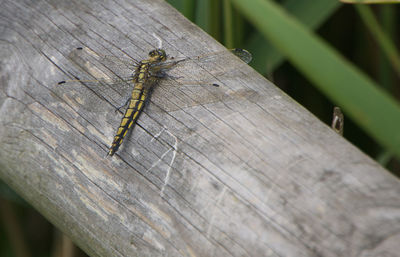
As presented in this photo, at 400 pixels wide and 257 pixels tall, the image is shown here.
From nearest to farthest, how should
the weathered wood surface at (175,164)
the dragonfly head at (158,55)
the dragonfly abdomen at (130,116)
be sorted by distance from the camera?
the weathered wood surface at (175,164) < the dragonfly abdomen at (130,116) < the dragonfly head at (158,55)

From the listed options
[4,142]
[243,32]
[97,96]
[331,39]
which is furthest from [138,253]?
[331,39]

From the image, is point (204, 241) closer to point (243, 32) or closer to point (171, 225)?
point (171, 225)

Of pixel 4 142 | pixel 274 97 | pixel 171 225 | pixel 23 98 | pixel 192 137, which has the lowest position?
pixel 4 142

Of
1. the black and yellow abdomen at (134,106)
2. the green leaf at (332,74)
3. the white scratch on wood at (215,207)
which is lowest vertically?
the black and yellow abdomen at (134,106)

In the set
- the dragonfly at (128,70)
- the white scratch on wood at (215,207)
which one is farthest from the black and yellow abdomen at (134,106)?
the white scratch on wood at (215,207)

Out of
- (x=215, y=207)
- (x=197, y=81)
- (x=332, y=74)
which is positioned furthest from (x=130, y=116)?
(x=332, y=74)

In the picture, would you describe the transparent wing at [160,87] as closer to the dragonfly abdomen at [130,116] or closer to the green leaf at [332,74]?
the dragonfly abdomen at [130,116]
